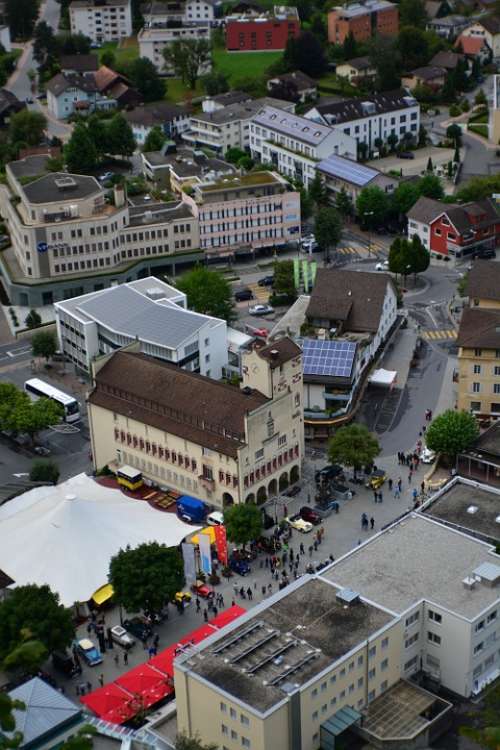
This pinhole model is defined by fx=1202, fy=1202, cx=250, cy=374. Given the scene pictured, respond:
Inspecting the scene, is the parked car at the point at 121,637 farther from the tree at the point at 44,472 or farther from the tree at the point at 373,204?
the tree at the point at 373,204

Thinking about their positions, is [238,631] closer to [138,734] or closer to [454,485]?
[138,734]

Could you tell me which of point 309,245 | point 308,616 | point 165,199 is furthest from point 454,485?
point 165,199

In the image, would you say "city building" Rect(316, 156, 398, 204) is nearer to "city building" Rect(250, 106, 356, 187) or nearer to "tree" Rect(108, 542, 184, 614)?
"city building" Rect(250, 106, 356, 187)

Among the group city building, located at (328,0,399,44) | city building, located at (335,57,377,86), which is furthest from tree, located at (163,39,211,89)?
city building, located at (328,0,399,44)

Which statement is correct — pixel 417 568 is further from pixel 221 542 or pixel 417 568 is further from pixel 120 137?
pixel 120 137

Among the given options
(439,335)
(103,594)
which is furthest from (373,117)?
(103,594)

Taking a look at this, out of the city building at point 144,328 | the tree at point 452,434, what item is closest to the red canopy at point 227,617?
the tree at point 452,434
